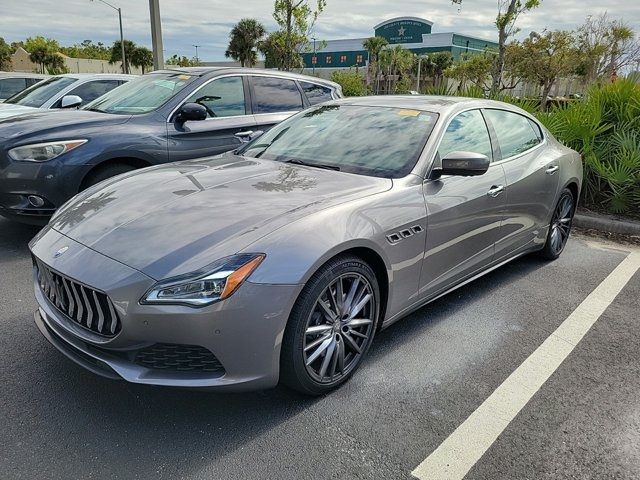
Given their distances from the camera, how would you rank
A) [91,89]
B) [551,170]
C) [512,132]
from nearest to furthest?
[512,132], [551,170], [91,89]

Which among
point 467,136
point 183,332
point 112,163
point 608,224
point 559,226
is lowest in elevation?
point 608,224

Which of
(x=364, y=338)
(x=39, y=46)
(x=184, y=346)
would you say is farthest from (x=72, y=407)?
(x=39, y=46)

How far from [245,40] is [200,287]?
6302 centimetres

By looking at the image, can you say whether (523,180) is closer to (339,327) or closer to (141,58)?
(339,327)

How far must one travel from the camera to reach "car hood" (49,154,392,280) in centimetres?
235

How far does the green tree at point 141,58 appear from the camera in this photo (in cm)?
6291

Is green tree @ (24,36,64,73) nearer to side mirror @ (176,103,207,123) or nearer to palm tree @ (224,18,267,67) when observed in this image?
palm tree @ (224,18,267,67)

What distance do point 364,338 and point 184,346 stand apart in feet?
3.53

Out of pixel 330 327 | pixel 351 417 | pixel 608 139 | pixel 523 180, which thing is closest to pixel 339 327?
pixel 330 327

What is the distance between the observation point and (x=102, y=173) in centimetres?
496

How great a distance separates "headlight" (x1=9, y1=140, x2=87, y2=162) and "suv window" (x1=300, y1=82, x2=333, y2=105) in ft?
9.74

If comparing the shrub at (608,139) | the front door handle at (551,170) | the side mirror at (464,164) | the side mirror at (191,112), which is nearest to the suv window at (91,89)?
the side mirror at (191,112)

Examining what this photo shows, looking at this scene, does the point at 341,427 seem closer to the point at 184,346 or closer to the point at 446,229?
the point at 184,346

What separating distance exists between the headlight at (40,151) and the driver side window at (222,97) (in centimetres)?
135
